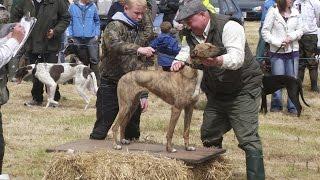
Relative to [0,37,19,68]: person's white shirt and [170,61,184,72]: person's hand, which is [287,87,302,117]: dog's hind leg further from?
[0,37,19,68]: person's white shirt

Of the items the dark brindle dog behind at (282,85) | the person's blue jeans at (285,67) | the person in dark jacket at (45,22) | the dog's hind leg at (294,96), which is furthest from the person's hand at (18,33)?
the person's blue jeans at (285,67)

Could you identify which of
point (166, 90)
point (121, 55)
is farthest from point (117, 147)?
point (121, 55)

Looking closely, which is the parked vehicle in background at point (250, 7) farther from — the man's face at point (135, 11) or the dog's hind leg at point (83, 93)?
the man's face at point (135, 11)

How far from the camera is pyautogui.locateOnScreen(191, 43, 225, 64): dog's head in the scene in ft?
20.6

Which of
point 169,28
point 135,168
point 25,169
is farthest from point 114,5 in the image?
point 135,168

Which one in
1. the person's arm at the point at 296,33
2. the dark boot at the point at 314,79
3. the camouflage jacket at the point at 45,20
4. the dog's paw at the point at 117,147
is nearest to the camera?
the dog's paw at the point at 117,147

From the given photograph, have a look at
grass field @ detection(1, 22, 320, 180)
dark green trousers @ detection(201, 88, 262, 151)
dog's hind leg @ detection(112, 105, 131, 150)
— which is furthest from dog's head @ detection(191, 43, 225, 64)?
grass field @ detection(1, 22, 320, 180)

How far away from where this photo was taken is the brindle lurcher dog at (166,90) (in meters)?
6.73

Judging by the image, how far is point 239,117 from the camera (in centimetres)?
696

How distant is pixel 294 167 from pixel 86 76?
17.8ft

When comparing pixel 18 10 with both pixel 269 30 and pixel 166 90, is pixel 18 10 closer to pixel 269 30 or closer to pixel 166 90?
pixel 269 30

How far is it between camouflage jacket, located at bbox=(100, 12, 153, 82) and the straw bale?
40.2 inches

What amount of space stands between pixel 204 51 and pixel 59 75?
7.07 metres

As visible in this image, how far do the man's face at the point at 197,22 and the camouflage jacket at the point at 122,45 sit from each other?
71 cm
